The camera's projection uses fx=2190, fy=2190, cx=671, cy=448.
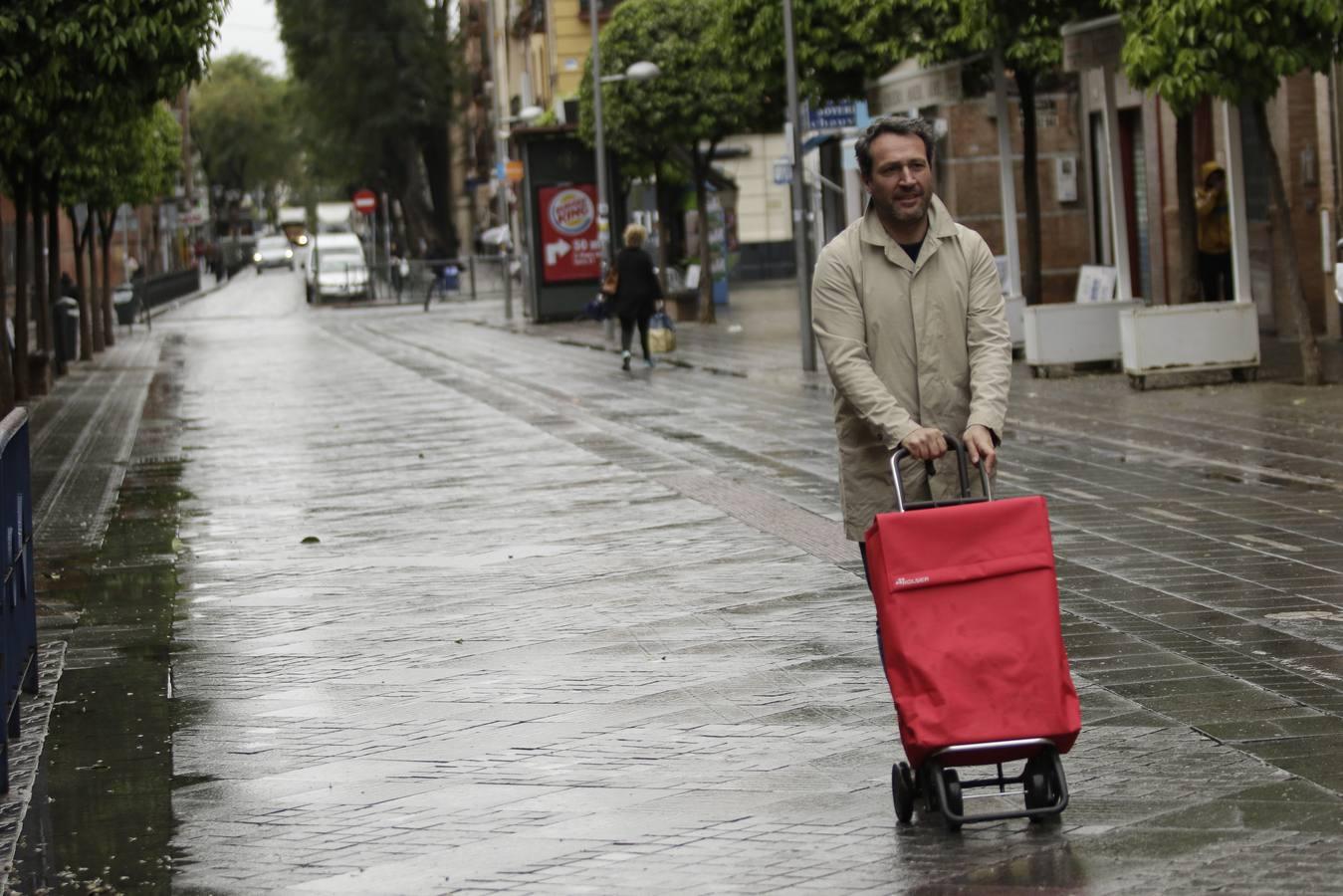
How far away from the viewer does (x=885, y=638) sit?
17.6 ft

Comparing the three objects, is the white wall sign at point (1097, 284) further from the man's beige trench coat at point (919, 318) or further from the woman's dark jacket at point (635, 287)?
the man's beige trench coat at point (919, 318)

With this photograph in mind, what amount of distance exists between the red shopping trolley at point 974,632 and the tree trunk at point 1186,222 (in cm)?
1418

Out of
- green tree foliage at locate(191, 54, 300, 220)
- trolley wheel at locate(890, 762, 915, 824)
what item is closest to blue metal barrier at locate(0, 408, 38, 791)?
trolley wheel at locate(890, 762, 915, 824)

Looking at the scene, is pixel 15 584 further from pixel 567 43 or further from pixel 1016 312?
pixel 567 43

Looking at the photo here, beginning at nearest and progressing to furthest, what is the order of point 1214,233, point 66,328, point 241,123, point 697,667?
point 697,667 < point 1214,233 < point 66,328 < point 241,123

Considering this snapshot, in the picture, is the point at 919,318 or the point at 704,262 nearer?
the point at 919,318

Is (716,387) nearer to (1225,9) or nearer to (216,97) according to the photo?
(1225,9)

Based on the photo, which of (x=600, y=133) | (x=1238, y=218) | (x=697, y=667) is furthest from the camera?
(x=600, y=133)

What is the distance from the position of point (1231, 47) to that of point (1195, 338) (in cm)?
286

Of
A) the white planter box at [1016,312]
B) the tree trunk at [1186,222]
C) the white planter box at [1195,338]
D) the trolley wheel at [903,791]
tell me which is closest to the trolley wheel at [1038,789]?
the trolley wheel at [903,791]

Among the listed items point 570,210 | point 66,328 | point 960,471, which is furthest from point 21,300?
point 960,471

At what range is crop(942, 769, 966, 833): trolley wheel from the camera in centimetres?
538

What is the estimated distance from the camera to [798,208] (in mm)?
24656

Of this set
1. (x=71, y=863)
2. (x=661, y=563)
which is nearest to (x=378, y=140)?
(x=661, y=563)
